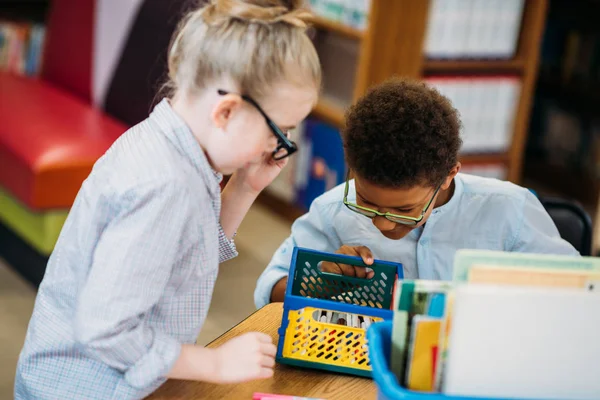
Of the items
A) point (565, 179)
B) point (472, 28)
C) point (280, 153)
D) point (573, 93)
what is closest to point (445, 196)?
point (280, 153)

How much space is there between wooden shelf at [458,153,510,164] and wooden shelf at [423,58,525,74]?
402 mm

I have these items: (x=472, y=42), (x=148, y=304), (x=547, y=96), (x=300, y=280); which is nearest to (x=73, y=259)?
(x=148, y=304)

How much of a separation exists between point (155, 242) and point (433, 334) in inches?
15.5

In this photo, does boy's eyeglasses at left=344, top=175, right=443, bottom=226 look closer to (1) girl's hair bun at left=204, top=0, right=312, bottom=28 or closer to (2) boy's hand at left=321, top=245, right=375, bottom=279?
(2) boy's hand at left=321, top=245, right=375, bottom=279

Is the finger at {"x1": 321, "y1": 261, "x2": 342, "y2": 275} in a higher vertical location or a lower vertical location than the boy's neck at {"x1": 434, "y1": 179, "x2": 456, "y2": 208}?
lower

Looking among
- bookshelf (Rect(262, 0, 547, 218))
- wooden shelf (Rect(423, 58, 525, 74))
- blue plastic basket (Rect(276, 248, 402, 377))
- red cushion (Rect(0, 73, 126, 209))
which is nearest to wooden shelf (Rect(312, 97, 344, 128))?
bookshelf (Rect(262, 0, 547, 218))

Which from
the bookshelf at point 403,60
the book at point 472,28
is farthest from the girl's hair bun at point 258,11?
the book at point 472,28

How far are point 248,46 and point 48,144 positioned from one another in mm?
2343

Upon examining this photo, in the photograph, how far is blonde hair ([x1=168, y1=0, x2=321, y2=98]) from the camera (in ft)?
3.68

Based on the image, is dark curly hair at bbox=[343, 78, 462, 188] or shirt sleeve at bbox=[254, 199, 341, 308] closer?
dark curly hair at bbox=[343, 78, 462, 188]

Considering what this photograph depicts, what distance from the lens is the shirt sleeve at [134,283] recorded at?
109cm

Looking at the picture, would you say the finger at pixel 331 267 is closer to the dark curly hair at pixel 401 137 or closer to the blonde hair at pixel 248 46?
the dark curly hair at pixel 401 137

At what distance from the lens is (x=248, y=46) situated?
3.67ft

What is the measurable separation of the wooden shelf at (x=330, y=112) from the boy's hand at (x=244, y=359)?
104 inches
